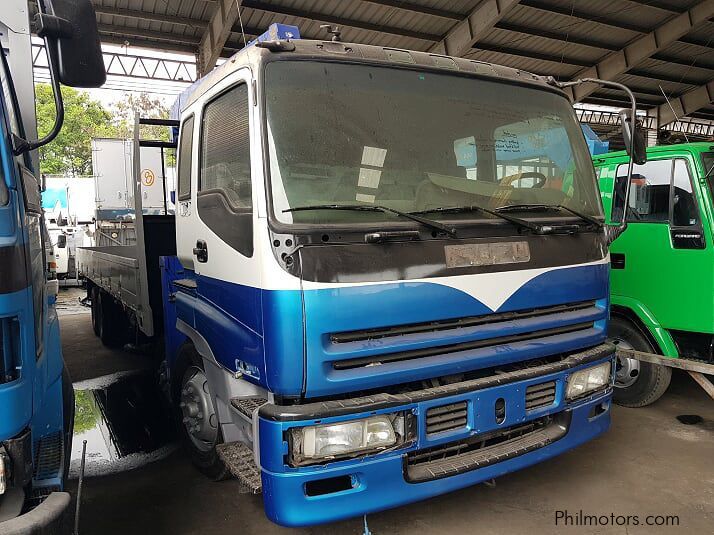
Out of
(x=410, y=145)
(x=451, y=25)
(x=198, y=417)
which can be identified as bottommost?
(x=198, y=417)

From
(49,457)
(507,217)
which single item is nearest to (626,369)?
(507,217)

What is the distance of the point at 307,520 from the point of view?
7.20 feet

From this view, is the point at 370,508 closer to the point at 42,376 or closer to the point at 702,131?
the point at 42,376

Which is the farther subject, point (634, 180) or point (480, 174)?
point (634, 180)

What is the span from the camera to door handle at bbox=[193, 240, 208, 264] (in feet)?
9.56

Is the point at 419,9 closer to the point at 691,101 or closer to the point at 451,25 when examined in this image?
the point at 451,25

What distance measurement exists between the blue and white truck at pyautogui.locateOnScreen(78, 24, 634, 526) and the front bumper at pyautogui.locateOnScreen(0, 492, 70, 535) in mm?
744

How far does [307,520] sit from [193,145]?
207cm

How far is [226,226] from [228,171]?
0.28 metres

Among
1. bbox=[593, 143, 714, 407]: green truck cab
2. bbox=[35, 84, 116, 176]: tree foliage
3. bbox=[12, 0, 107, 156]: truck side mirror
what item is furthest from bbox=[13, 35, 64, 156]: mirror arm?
bbox=[35, 84, 116, 176]: tree foliage

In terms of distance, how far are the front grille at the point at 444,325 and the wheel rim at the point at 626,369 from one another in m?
2.06

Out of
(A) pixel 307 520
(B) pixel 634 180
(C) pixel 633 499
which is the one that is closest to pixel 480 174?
(A) pixel 307 520

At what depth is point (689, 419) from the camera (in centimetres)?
444

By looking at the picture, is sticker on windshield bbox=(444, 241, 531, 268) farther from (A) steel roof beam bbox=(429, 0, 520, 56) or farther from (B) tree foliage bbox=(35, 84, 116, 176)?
(B) tree foliage bbox=(35, 84, 116, 176)
